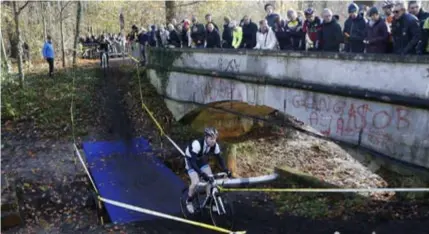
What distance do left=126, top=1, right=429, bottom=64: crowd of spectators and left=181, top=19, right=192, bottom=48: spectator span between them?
4.63 feet

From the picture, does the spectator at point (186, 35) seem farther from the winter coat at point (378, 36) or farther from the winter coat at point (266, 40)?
the winter coat at point (378, 36)

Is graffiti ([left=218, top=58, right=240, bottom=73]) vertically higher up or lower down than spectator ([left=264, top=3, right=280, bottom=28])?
lower down

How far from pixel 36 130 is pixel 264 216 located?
11519mm

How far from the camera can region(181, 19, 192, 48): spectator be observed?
15909 millimetres

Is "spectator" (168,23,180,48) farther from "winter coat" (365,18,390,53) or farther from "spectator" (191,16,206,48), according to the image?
"winter coat" (365,18,390,53)

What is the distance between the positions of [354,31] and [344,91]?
1.43 metres

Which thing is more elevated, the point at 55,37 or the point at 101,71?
the point at 55,37

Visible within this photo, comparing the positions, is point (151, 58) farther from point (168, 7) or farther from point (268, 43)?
point (268, 43)

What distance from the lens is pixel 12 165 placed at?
1299 cm

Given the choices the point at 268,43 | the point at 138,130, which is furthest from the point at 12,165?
the point at 268,43

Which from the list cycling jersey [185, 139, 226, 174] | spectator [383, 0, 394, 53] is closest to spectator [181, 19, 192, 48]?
spectator [383, 0, 394, 53]

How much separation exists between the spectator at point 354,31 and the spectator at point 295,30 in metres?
1.47

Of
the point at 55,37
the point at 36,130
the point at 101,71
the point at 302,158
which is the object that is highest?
the point at 55,37

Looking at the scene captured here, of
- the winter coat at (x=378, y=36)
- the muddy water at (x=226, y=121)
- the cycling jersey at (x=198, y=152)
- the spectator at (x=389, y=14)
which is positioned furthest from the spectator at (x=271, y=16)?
the cycling jersey at (x=198, y=152)
